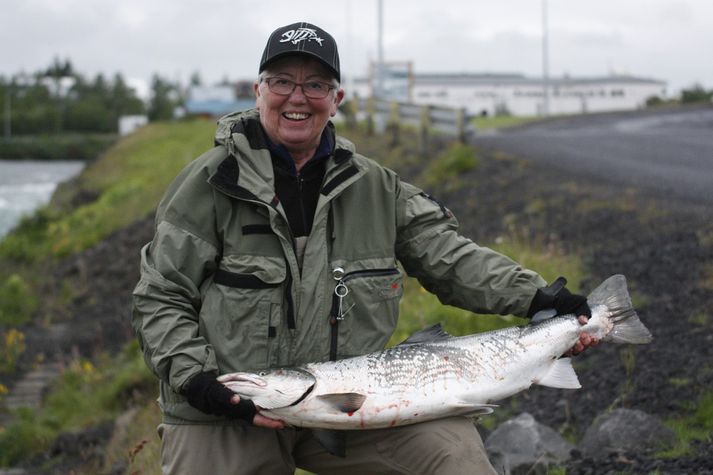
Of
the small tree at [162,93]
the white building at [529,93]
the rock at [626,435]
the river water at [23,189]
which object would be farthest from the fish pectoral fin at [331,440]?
the small tree at [162,93]

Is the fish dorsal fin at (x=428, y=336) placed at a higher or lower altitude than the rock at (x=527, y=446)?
higher

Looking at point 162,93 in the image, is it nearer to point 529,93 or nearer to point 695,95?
point 529,93

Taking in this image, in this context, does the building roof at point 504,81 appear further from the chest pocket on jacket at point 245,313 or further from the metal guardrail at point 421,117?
the chest pocket on jacket at point 245,313

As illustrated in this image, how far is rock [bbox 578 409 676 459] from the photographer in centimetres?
581

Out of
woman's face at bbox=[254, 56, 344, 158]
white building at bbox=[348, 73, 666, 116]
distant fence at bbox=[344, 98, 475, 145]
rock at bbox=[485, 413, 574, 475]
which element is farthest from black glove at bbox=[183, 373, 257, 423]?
white building at bbox=[348, 73, 666, 116]

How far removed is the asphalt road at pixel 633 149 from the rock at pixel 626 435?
5.32 metres

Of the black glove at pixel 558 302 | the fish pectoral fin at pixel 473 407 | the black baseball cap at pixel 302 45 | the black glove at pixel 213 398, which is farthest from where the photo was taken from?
the black glove at pixel 558 302

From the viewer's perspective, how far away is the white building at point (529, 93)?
6388 centimetres

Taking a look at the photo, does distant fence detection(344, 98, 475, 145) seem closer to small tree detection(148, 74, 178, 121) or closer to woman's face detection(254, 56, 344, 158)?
woman's face detection(254, 56, 344, 158)

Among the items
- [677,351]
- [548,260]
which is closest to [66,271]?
[548,260]

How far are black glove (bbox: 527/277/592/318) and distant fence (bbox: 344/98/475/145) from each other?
14.2 metres

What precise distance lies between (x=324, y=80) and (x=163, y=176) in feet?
84.0

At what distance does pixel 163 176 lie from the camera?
1147 inches

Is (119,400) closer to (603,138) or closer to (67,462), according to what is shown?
(67,462)
